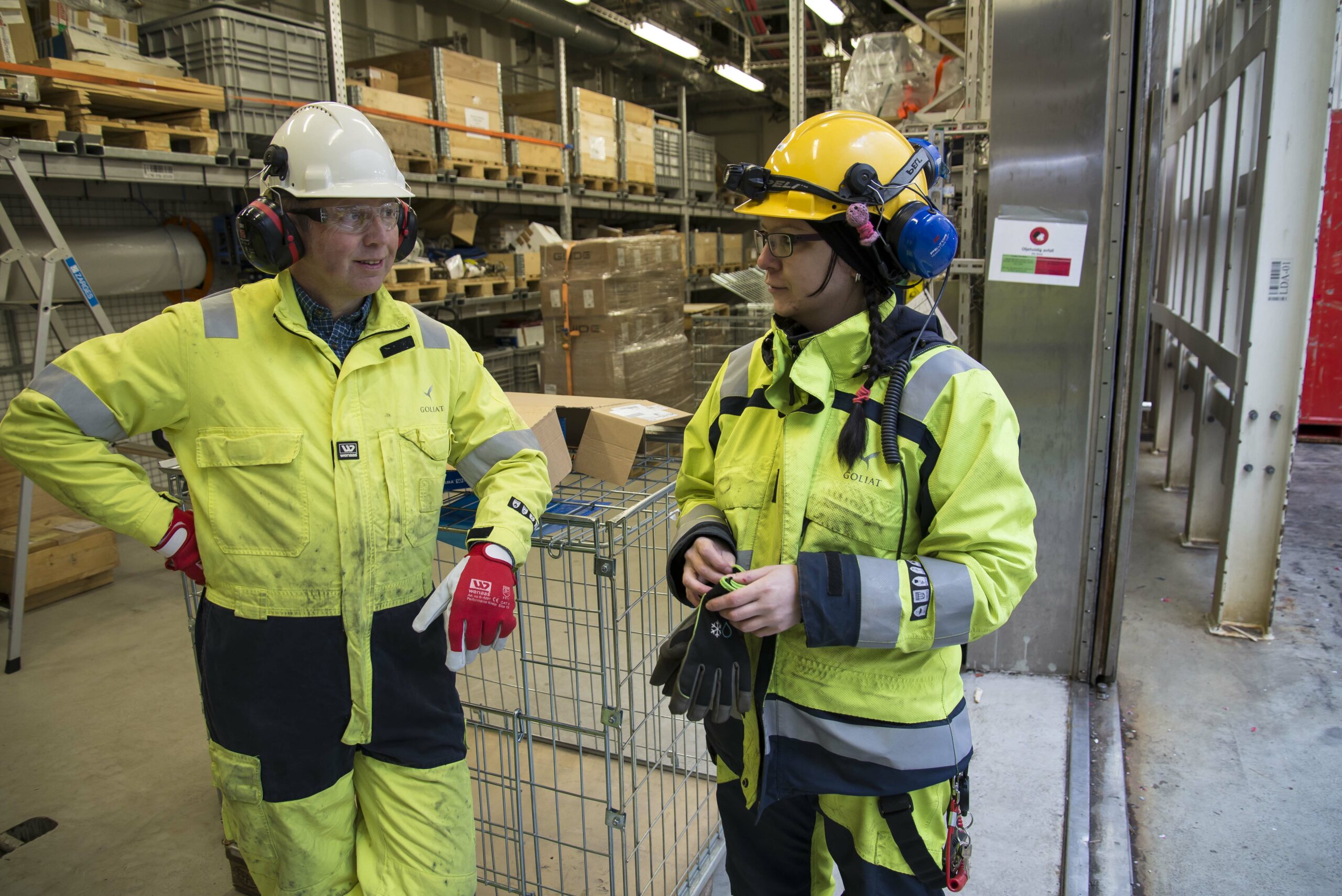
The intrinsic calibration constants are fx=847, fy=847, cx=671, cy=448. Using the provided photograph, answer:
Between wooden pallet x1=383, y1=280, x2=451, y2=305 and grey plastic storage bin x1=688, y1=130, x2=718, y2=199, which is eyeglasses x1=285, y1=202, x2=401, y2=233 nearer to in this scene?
wooden pallet x1=383, y1=280, x2=451, y2=305

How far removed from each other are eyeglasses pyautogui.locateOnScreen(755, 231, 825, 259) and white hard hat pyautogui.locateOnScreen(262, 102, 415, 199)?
30.5 inches

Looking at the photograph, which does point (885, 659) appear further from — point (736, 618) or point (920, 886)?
point (920, 886)

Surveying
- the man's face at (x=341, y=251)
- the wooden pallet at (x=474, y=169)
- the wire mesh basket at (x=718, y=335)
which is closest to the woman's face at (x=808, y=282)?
the man's face at (x=341, y=251)

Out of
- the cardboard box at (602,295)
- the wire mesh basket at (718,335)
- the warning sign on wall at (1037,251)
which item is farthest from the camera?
the wire mesh basket at (718,335)

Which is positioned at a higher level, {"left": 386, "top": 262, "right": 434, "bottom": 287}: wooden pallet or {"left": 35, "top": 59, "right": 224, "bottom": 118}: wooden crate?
{"left": 35, "top": 59, "right": 224, "bottom": 118}: wooden crate

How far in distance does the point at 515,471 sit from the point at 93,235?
4890 mm

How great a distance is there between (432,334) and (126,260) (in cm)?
461

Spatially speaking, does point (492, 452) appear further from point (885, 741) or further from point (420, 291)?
point (420, 291)

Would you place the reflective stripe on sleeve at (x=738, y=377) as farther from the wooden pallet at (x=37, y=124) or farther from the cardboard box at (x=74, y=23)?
the cardboard box at (x=74, y=23)

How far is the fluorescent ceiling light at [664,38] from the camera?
9594 mm

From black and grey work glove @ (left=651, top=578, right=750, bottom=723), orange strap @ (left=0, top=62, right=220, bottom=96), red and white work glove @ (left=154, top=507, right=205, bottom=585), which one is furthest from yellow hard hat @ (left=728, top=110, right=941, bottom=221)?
orange strap @ (left=0, top=62, right=220, bottom=96)

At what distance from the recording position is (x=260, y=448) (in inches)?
66.6

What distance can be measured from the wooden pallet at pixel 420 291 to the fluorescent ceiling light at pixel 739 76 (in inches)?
252

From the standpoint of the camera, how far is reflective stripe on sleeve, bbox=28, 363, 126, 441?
1690 mm
